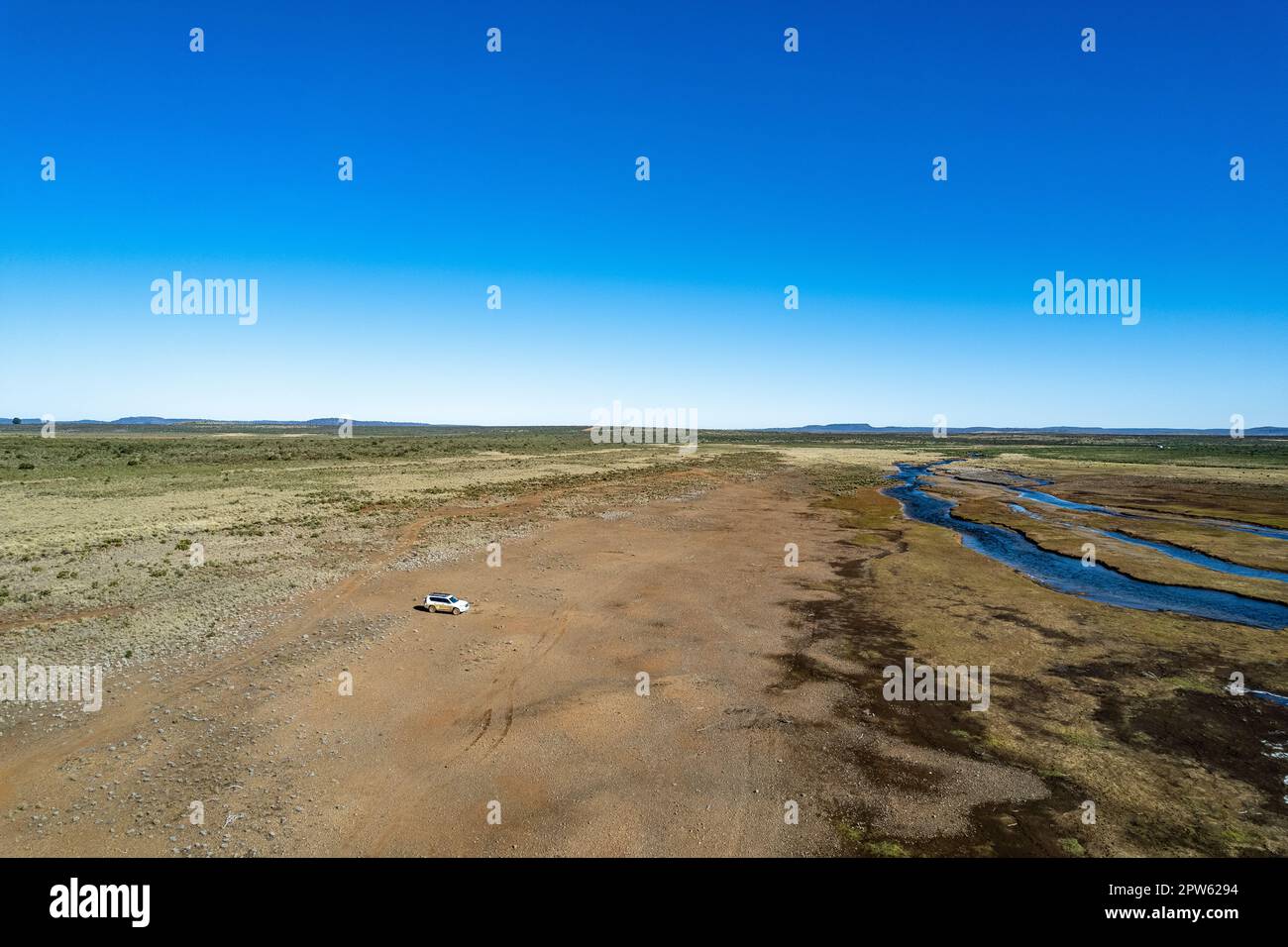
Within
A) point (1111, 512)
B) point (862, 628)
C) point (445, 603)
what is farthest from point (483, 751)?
point (1111, 512)

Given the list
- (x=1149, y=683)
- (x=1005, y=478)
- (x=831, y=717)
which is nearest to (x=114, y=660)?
(x=831, y=717)

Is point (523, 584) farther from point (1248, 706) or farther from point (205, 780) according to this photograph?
point (1248, 706)

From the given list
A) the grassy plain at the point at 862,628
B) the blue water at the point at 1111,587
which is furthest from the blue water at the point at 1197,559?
the blue water at the point at 1111,587

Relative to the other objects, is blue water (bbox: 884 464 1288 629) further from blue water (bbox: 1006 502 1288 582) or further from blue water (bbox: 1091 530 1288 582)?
blue water (bbox: 1091 530 1288 582)

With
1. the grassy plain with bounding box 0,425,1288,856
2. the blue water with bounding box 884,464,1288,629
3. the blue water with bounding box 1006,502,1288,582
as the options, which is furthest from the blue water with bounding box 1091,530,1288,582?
the blue water with bounding box 884,464,1288,629

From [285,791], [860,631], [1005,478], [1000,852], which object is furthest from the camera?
[1005,478]
